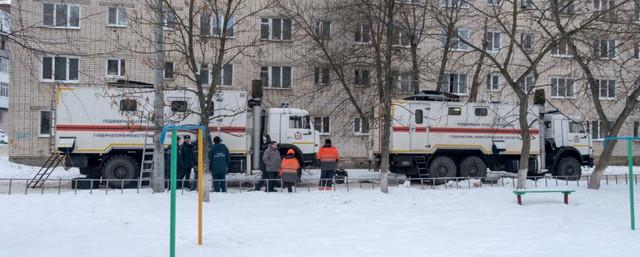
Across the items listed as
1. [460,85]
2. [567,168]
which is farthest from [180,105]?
[460,85]

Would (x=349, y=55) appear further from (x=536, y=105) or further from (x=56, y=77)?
(x=56, y=77)

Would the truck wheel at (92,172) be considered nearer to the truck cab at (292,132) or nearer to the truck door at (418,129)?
the truck cab at (292,132)

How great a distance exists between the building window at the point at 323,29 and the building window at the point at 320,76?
1.65 m

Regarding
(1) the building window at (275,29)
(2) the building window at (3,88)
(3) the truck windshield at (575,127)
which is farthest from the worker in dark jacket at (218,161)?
(2) the building window at (3,88)

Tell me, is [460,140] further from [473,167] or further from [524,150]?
[524,150]

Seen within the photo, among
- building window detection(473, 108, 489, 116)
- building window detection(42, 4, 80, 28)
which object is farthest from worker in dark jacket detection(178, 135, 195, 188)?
building window detection(42, 4, 80, 28)

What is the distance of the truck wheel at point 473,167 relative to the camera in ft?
67.6

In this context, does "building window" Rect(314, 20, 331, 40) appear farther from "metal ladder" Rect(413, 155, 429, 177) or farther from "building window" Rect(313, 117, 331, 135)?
"metal ladder" Rect(413, 155, 429, 177)

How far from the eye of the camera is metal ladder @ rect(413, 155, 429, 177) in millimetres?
20047

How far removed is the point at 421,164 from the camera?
20.2m

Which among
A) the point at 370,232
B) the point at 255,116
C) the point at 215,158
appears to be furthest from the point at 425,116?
the point at 370,232

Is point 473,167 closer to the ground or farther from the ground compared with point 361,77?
closer to the ground

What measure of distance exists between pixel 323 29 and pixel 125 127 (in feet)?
37.4

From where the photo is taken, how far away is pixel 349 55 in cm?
2216
